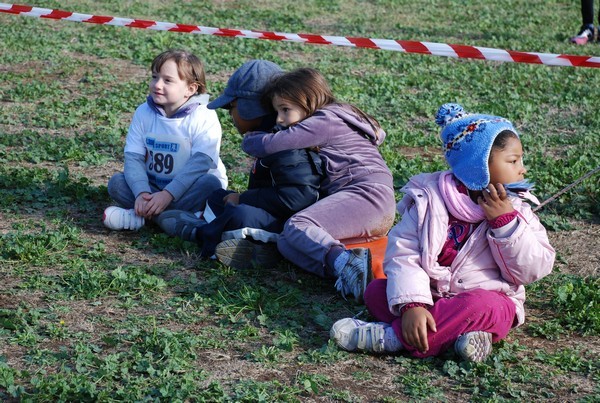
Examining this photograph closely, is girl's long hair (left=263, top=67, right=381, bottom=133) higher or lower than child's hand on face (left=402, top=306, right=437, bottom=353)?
higher

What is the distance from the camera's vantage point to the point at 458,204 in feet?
13.5

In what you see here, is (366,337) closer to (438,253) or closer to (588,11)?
(438,253)

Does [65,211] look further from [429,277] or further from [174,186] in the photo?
[429,277]

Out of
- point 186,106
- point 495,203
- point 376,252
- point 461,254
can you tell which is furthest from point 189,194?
point 495,203

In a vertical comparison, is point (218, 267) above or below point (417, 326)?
below

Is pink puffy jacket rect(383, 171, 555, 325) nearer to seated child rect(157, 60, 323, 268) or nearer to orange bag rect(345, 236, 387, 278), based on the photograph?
orange bag rect(345, 236, 387, 278)

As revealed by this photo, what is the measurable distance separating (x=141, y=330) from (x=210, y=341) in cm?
34

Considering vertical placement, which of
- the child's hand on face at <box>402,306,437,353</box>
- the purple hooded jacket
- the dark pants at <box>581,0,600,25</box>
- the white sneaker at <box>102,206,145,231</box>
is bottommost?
the white sneaker at <box>102,206,145,231</box>

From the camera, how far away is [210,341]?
418cm

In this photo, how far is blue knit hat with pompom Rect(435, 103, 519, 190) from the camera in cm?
400

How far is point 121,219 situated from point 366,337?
220cm

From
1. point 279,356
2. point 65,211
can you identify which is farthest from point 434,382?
point 65,211

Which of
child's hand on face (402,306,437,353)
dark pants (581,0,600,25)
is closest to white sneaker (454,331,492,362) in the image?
child's hand on face (402,306,437,353)

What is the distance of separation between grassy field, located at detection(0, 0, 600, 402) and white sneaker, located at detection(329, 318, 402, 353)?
0.17ft
